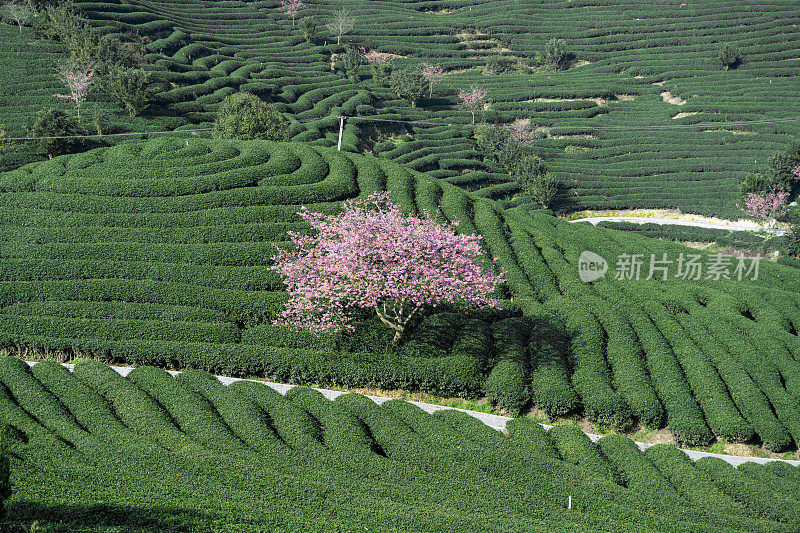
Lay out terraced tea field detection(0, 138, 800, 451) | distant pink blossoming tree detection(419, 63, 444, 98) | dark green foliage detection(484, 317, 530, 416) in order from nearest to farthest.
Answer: dark green foliage detection(484, 317, 530, 416)
terraced tea field detection(0, 138, 800, 451)
distant pink blossoming tree detection(419, 63, 444, 98)

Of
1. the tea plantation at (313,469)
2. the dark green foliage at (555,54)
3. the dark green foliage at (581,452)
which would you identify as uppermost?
the dark green foliage at (555,54)

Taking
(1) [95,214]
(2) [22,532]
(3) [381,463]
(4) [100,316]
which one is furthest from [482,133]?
(2) [22,532]

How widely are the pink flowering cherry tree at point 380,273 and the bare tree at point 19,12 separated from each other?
54036 millimetres

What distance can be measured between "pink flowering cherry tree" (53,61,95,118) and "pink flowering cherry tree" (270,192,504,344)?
3669 cm

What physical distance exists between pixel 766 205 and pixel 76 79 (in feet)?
196

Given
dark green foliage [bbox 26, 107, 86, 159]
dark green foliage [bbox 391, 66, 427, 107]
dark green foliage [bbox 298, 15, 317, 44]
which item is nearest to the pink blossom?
dark green foliage [bbox 391, 66, 427, 107]

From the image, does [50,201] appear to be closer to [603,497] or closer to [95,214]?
[95,214]

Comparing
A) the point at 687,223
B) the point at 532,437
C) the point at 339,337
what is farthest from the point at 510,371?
the point at 687,223

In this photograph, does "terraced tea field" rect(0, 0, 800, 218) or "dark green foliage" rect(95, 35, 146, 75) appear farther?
"terraced tea field" rect(0, 0, 800, 218)

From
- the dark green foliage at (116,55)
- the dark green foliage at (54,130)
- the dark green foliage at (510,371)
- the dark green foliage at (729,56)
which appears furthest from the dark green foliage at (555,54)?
the dark green foliage at (510,371)

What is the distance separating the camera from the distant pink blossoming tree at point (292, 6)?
295 feet

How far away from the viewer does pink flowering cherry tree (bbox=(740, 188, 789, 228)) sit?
53.5 meters

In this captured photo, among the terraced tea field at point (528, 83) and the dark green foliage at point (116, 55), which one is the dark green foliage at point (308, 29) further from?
the dark green foliage at point (116, 55)

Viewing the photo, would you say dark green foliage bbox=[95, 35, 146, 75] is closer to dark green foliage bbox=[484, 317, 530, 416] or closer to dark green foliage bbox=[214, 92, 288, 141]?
dark green foliage bbox=[214, 92, 288, 141]
